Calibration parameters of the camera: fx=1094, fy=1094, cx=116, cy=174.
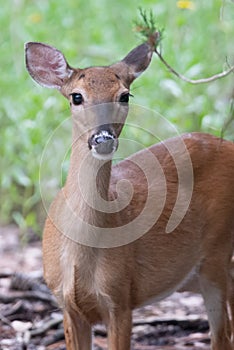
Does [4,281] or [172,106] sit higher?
[172,106]

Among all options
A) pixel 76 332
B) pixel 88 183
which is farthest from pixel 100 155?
pixel 76 332

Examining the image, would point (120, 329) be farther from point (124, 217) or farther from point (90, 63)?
point (90, 63)

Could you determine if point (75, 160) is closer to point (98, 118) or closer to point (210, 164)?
point (98, 118)

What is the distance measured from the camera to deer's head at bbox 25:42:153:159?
511cm

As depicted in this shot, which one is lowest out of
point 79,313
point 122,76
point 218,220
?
point 79,313

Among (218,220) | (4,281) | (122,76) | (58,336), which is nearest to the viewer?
(122,76)

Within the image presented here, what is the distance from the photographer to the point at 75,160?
17.9 feet

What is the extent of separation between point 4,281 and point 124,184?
216 centimetres

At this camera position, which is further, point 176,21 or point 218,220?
point 176,21

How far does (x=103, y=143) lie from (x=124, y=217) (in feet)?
2.35

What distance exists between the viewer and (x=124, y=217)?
563cm

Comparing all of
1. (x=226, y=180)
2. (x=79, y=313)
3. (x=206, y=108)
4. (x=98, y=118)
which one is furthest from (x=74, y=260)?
(x=206, y=108)

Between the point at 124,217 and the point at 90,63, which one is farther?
the point at 90,63

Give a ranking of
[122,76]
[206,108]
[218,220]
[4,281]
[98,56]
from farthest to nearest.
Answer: [98,56]
[206,108]
[4,281]
[218,220]
[122,76]
